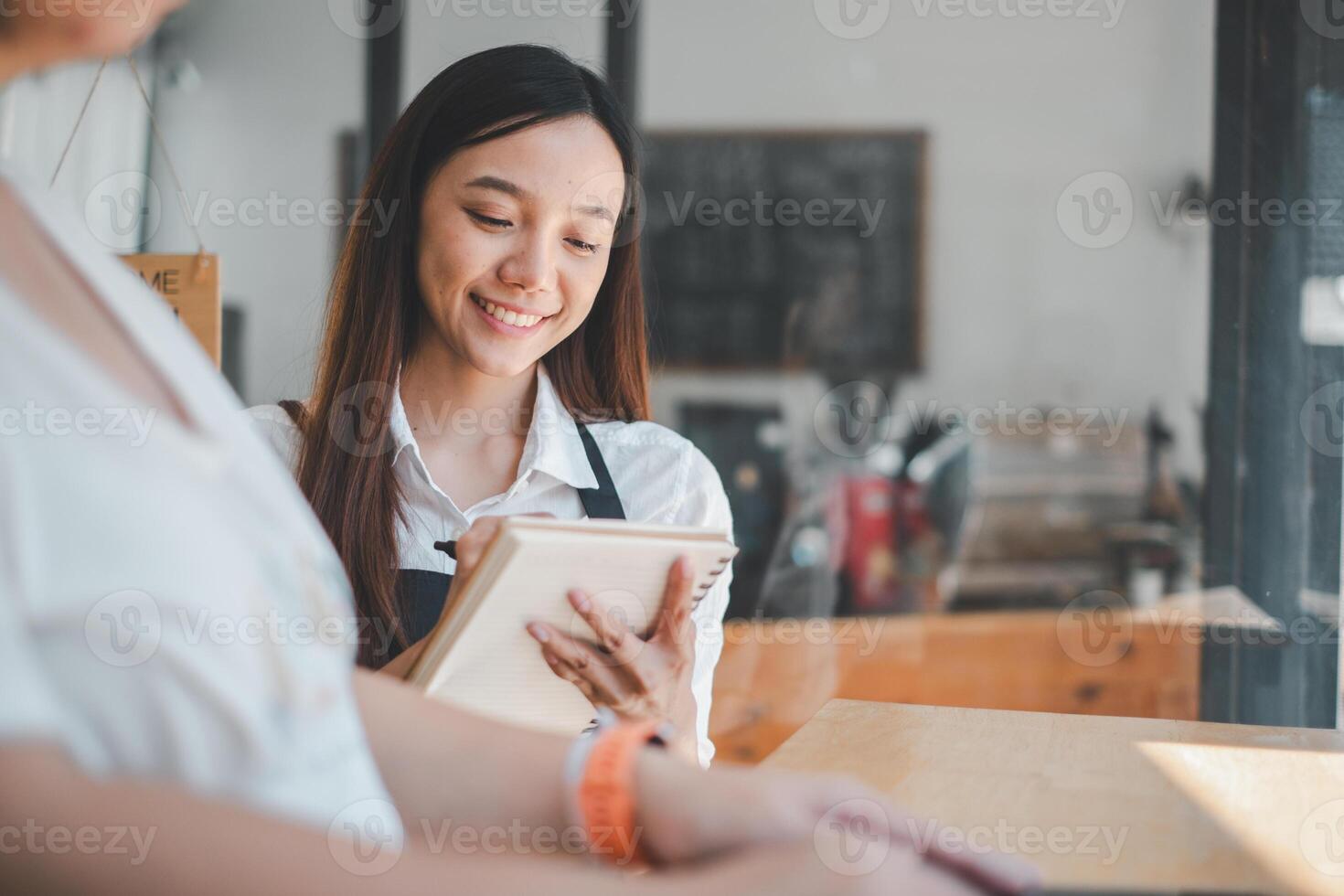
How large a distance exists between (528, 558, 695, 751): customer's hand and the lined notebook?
0.01m

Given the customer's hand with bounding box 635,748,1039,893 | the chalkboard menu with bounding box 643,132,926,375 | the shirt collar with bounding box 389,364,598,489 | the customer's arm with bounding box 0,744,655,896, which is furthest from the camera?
the chalkboard menu with bounding box 643,132,926,375

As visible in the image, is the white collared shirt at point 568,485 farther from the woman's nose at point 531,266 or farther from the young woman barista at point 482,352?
the woman's nose at point 531,266

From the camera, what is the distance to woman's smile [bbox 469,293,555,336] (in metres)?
1.69

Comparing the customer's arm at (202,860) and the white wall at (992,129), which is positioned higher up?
the white wall at (992,129)

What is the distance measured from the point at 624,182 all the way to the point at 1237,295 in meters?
1.50

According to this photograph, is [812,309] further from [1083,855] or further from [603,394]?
[1083,855]

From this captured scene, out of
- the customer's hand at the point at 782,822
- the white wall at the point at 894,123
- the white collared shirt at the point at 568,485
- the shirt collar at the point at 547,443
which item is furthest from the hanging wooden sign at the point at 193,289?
the customer's hand at the point at 782,822

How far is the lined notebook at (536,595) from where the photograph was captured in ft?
3.72

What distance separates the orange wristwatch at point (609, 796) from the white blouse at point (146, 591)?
15cm

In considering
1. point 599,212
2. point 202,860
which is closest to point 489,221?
point 599,212

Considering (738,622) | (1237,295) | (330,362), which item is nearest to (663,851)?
(330,362)

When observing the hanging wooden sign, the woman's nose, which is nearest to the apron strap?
the woman's nose

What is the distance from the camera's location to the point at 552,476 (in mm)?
1765

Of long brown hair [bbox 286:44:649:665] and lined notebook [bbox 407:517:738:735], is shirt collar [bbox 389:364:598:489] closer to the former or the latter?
long brown hair [bbox 286:44:649:665]
